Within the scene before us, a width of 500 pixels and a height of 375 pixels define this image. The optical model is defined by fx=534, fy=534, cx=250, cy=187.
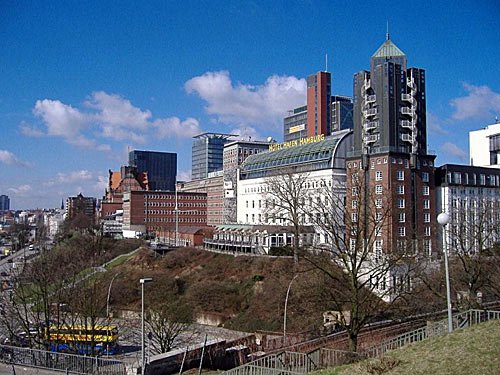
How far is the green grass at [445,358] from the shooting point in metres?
13.8

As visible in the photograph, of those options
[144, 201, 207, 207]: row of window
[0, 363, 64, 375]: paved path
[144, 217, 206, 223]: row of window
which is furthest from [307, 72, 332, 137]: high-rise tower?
[0, 363, 64, 375]: paved path

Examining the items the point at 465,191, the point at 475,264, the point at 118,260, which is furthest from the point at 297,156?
the point at 475,264

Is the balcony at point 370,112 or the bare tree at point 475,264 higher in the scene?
the balcony at point 370,112

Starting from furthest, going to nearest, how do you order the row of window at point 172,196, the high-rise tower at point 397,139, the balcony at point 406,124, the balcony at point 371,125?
the row of window at point 172,196 < the balcony at point 371,125 < the balcony at point 406,124 < the high-rise tower at point 397,139

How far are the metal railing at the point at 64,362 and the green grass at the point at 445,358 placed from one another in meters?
10.2

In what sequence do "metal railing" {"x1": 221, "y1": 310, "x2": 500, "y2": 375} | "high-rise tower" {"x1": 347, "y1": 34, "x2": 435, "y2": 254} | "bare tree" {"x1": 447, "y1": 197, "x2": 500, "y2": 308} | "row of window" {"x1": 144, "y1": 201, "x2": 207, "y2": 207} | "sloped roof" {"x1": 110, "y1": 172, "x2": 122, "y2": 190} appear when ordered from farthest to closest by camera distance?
"sloped roof" {"x1": 110, "y1": 172, "x2": 122, "y2": 190}, "row of window" {"x1": 144, "y1": 201, "x2": 207, "y2": 207}, "high-rise tower" {"x1": 347, "y1": 34, "x2": 435, "y2": 254}, "bare tree" {"x1": 447, "y1": 197, "x2": 500, "y2": 308}, "metal railing" {"x1": 221, "y1": 310, "x2": 500, "y2": 375}

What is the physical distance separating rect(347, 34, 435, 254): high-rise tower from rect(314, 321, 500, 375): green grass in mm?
42778

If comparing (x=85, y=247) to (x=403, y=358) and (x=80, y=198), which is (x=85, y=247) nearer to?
(x=403, y=358)

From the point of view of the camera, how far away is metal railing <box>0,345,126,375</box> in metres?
22.1

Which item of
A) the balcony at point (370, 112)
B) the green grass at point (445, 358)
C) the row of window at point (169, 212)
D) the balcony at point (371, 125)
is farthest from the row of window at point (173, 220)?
the green grass at point (445, 358)

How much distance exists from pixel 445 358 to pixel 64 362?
16089 millimetres

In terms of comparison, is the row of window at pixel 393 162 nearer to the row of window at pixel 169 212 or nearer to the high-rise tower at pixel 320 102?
the row of window at pixel 169 212

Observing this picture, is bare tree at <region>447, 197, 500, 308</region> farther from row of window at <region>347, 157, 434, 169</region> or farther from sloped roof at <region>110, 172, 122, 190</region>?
sloped roof at <region>110, 172, 122, 190</region>

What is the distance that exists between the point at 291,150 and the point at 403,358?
68.5m
